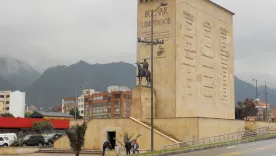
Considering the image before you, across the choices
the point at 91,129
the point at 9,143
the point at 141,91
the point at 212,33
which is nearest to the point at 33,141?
the point at 9,143

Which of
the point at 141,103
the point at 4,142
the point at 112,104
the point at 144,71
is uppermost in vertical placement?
the point at 144,71

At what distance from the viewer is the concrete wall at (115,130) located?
39309 mm

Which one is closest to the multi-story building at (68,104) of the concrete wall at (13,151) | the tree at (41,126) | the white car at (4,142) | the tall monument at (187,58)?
the tree at (41,126)

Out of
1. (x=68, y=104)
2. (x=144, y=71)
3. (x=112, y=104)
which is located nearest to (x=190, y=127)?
(x=144, y=71)

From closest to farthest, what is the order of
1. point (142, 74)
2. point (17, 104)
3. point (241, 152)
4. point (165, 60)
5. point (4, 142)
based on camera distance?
point (241, 152) → point (142, 74) → point (165, 60) → point (4, 142) → point (17, 104)

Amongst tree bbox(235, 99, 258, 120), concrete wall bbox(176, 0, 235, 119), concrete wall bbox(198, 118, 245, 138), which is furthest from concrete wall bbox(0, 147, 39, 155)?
tree bbox(235, 99, 258, 120)

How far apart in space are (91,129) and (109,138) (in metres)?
2.34

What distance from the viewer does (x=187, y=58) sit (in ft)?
146

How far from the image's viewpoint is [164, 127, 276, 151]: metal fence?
35.6 metres

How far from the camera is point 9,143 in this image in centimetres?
5216

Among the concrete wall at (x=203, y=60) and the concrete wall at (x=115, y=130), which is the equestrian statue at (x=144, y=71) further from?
the concrete wall at (x=115, y=130)

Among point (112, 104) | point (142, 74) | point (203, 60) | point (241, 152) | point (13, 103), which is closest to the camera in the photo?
point (241, 152)

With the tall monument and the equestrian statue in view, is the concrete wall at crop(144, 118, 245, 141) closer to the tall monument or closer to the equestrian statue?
the tall monument

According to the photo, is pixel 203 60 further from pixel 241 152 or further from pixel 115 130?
pixel 241 152
